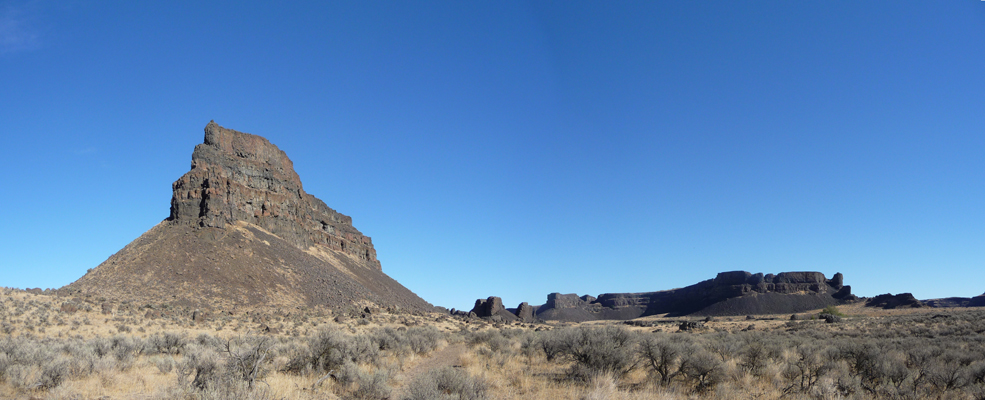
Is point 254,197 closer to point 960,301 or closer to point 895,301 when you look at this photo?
point 895,301

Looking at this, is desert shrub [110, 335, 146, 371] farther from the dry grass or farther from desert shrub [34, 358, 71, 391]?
desert shrub [34, 358, 71, 391]

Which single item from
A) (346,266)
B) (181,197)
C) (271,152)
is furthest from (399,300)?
(271,152)

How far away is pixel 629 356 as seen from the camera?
13.9 meters

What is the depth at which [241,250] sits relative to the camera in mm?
Result: 56844

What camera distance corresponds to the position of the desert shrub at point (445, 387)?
811cm

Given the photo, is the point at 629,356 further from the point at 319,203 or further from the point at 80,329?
the point at 319,203

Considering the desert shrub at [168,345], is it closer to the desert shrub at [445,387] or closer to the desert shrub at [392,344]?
the desert shrub at [392,344]

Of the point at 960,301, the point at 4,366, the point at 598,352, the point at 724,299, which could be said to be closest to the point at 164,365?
the point at 4,366

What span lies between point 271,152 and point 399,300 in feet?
143

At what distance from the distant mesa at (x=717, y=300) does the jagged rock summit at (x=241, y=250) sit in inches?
1176

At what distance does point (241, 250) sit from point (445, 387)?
5594 centimetres

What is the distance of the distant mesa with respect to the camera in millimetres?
108938

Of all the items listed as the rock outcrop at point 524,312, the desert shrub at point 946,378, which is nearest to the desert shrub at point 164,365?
the desert shrub at point 946,378

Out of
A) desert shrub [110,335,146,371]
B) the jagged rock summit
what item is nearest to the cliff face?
the jagged rock summit
